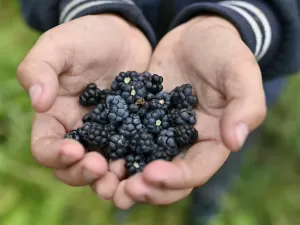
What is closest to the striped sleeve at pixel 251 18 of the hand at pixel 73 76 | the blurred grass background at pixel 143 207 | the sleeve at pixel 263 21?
the sleeve at pixel 263 21

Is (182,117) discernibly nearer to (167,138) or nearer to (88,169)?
(167,138)

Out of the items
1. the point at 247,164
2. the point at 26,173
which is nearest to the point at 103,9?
the point at 26,173

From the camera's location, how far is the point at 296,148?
1.44m

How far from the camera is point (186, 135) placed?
72cm

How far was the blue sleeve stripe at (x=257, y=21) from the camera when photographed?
0.86m

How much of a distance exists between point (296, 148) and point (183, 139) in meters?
0.82

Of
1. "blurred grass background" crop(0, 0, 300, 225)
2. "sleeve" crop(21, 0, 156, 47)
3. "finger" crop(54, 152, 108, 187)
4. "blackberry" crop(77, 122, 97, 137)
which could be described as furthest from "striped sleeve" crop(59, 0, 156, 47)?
"blurred grass background" crop(0, 0, 300, 225)

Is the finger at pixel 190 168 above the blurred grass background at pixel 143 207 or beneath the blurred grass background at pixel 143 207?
above

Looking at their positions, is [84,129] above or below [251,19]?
below

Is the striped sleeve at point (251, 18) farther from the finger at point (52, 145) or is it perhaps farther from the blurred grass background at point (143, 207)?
the blurred grass background at point (143, 207)

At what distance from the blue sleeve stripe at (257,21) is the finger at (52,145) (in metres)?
0.40

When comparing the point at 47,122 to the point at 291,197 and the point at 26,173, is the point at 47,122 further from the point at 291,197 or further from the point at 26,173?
the point at 291,197

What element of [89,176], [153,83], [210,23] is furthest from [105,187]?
[210,23]

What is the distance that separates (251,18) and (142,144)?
332mm
